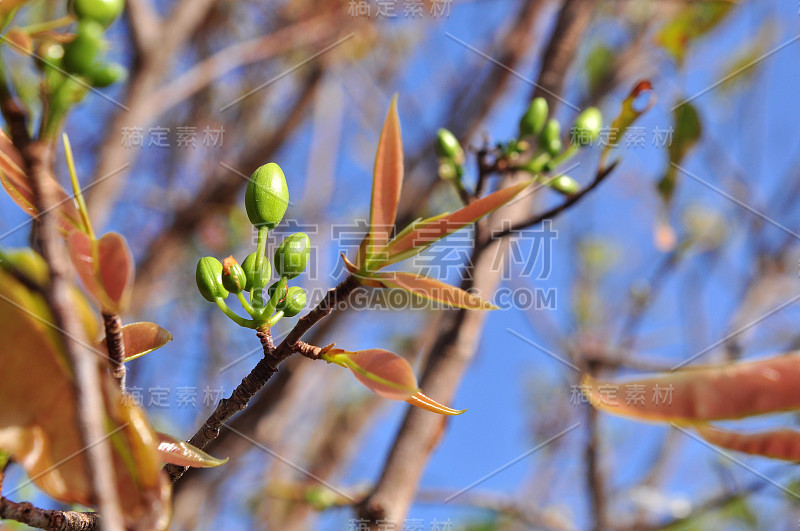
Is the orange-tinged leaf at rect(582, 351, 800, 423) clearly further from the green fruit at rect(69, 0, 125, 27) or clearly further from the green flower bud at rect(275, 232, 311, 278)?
the green fruit at rect(69, 0, 125, 27)

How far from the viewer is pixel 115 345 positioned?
421 mm

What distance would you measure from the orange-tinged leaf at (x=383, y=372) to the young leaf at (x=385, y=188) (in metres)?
0.07

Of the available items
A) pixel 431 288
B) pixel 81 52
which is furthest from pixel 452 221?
pixel 81 52

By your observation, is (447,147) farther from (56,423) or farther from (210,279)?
(56,423)

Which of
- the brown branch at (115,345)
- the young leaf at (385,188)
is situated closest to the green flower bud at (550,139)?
the young leaf at (385,188)

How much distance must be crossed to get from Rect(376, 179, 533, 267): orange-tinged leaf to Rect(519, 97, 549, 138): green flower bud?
1.60ft

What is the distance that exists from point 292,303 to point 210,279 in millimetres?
76

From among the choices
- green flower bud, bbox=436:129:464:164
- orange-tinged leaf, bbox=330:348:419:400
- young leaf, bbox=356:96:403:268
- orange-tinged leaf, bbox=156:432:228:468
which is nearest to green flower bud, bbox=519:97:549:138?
green flower bud, bbox=436:129:464:164

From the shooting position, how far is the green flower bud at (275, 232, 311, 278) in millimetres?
514

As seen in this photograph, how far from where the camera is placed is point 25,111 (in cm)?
32

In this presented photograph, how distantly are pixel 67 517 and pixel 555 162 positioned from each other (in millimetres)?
755

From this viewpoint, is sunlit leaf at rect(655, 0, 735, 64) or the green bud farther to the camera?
sunlit leaf at rect(655, 0, 735, 64)

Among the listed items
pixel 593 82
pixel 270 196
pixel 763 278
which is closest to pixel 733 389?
pixel 270 196

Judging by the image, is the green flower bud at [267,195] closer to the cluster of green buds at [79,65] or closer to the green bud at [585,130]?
the cluster of green buds at [79,65]
